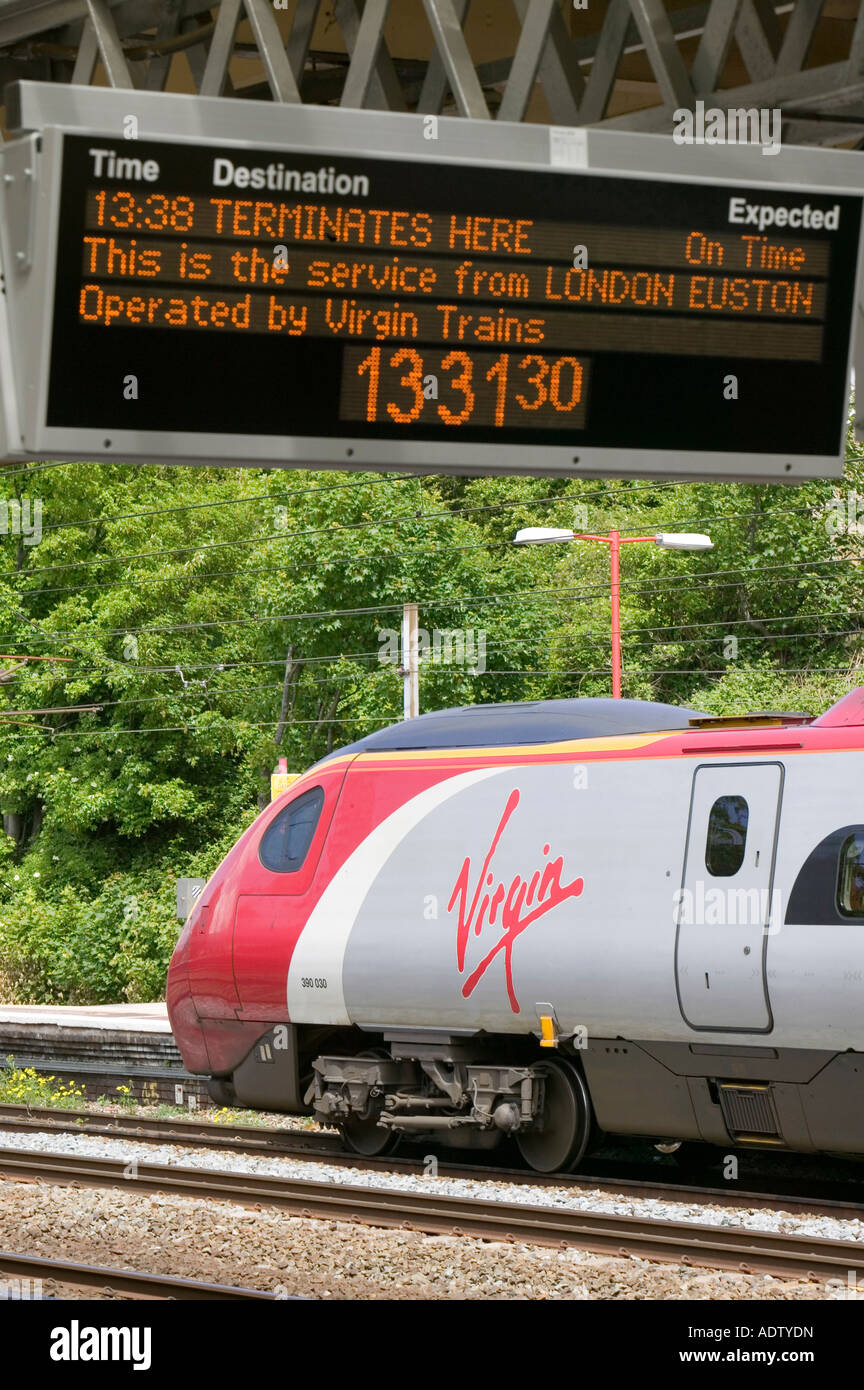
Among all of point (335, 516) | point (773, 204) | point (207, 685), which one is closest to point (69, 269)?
point (773, 204)

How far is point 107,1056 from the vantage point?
25594mm

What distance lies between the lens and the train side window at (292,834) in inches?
644

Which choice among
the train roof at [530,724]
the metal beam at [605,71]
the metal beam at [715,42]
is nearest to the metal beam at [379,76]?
the metal beam at [605,71]

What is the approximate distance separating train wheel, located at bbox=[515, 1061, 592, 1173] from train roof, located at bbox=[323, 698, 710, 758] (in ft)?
8.52

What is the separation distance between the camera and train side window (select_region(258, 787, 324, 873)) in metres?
16.4

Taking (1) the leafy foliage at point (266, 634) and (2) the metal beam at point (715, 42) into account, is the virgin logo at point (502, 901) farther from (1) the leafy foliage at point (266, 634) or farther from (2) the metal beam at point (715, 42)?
(1) the leafy foliage at point (266, 634)

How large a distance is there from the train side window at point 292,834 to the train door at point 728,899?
12.4 feet

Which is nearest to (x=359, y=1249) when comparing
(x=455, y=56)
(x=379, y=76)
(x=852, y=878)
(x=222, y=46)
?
(x=852, y=878)

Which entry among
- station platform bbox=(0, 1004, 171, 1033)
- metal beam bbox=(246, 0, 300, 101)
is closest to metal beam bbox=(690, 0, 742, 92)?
metal beam bbox=(246, 0, 300, 101)

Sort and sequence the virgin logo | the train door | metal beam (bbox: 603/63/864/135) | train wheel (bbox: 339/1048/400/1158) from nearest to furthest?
metal beam (bbox: 603/63/864/135), the train door, the virgin logo, train wheel (bbox: 339/1048/400/1158)

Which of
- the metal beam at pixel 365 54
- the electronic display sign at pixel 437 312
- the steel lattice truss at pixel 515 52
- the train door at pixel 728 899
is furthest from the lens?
the train door at pixel 728 899

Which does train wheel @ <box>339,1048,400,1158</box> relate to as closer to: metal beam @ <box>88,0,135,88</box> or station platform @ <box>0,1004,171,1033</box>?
station platform @ <box>0,1004,171,1033</box>

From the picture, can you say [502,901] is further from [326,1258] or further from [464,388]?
[464,388]

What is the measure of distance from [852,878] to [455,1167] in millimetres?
4770
